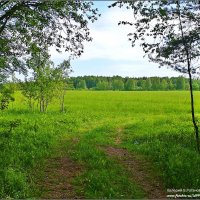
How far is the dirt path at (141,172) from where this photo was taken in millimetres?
11041

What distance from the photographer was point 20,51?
1822cm

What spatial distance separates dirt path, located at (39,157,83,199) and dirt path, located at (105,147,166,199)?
2011mm

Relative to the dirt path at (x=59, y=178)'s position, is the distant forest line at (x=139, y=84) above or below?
above

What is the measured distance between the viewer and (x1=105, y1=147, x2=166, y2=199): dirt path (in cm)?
1104

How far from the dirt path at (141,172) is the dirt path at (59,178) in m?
2.01

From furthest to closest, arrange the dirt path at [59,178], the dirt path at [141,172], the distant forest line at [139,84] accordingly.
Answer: the distant forest line at [139,84], the dirt path at [141,172], the dirt path at [59,178]

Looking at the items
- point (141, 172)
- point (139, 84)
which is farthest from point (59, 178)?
point (139, 84)

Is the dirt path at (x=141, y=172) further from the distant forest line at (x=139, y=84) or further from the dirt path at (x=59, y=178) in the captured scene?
the distant forest line at (x=139, y=84)

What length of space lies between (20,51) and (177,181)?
421 inches

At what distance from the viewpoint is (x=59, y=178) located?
12.5 metres

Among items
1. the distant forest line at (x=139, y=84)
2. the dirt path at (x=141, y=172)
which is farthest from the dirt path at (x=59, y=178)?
the distant forest line at (x=139, y=84)

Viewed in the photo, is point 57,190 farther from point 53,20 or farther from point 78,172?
point 53,20

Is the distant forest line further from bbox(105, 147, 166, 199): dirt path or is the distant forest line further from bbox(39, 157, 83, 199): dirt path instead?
bbox(39, 157, 83, 199): dirt path

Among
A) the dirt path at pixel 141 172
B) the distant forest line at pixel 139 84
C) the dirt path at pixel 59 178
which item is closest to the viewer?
the dirt path at pixel 59 178
